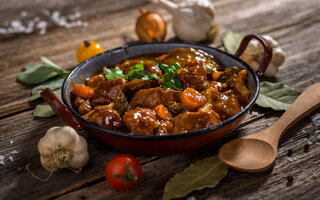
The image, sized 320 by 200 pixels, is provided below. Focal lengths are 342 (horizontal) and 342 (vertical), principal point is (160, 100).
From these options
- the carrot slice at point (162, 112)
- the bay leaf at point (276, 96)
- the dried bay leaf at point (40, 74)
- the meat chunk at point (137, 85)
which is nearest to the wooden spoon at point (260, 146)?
the bay leaf at point (276, 96)

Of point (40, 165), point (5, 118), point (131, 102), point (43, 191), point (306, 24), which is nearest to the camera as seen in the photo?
point (43, 191)

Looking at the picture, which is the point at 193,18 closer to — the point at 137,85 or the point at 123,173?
the point at 137,85

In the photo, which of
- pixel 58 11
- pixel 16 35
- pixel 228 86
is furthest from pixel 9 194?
pixel 58 11

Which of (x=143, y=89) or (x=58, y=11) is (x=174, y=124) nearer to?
(x=143, y=89)

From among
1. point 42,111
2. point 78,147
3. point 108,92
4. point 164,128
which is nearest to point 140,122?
point 164,128

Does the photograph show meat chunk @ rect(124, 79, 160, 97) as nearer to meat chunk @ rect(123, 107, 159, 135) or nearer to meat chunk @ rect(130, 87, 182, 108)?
meat chunk @ rect(130, 87, 182, 108)

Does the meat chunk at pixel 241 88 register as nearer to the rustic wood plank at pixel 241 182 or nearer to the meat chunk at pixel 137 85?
the rustic wood plank at pixel 241 182
